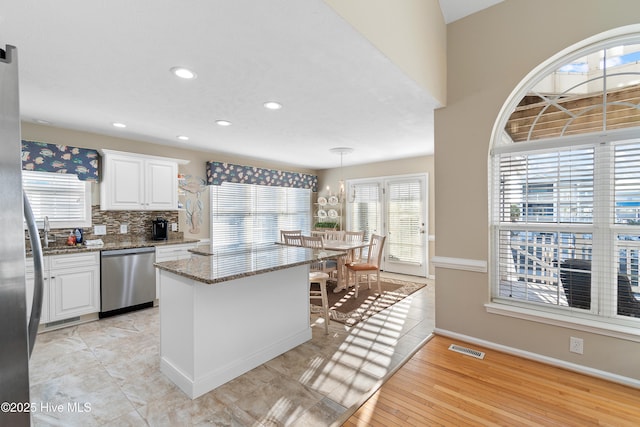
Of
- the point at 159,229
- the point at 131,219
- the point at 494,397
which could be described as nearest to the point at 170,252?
the point at 159,229

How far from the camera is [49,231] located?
3621 mm

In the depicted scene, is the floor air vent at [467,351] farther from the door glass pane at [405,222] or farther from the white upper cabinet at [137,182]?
the white upper cabinet at [137,182]

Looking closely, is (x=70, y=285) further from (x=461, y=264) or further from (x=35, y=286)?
(x=461, y=264)

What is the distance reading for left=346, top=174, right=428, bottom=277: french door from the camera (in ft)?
19.2

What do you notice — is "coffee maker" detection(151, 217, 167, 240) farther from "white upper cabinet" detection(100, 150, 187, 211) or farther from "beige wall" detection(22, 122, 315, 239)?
"beige wall" detection(22, 122, 315, 239)

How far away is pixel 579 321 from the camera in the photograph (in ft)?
7.63

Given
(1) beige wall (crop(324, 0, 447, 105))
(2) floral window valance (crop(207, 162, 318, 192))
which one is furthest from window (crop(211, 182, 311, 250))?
(1) beige wall (crop(324, 0, 447, 105))

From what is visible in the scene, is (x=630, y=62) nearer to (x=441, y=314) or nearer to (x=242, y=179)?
(x=441, y=314)

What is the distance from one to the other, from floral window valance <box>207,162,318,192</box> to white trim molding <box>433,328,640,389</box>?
4.25 metres

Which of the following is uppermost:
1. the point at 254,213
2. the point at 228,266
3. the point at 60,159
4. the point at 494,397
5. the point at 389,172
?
the point at 389,172

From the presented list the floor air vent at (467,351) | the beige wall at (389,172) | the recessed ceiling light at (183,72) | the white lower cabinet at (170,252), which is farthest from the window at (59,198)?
the floor air vent at (467,351)

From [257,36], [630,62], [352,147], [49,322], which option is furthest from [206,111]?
[630,62]

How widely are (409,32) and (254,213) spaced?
4.54 m

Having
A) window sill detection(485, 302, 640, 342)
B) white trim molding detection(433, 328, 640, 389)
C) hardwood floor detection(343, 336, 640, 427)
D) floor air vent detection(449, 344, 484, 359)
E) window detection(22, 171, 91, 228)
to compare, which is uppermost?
window detection(22, 171, 91, 228)
